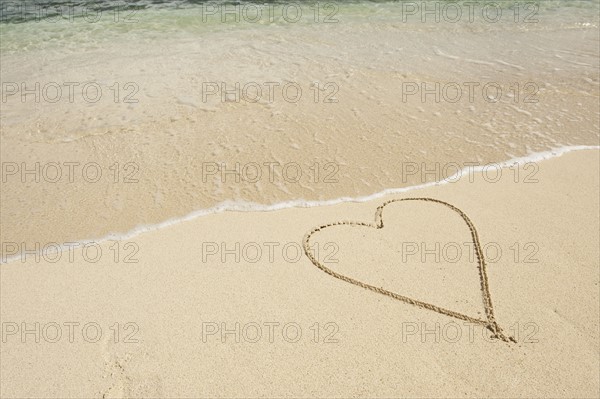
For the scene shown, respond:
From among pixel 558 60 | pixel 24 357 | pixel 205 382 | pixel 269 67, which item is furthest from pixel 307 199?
pixel 558 60

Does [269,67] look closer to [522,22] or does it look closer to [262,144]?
[262,144]

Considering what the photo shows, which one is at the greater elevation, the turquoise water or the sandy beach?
the turquoise water

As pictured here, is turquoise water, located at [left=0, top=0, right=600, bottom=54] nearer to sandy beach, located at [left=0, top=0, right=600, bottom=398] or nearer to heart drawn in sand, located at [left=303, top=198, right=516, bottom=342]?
sandy beach, located at [left=0, top=0, right=600, bottom=398]

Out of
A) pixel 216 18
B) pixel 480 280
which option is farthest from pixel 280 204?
pixel 216 18

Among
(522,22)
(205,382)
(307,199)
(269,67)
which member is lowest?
(205,382)

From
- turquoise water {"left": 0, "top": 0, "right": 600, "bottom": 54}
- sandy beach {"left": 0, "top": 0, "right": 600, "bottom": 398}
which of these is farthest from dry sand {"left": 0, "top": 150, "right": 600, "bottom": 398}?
Answer: turquoise water {"left": 0, "top": 0, "right": 600, "bottom": 54}

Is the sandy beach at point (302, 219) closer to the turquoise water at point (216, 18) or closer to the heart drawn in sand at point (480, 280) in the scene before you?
the heart drawn in sand at point (480, 280)
